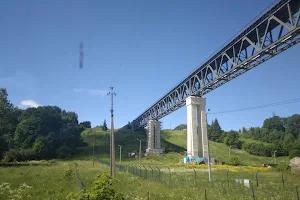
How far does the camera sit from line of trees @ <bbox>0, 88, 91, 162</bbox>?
251 ft

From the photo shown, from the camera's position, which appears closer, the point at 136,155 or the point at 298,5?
the point at 298,5

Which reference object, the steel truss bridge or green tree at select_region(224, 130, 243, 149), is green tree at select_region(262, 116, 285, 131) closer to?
green tree at select_region(224, 130, 243, 149)

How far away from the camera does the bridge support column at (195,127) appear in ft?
191

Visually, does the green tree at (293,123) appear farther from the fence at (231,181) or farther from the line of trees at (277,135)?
the fence at (231,181)

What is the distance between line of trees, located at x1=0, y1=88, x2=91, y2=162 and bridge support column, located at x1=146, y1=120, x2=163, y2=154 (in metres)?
32.2

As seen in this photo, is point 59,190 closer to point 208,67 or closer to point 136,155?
point 208,67

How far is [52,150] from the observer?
96.5 m

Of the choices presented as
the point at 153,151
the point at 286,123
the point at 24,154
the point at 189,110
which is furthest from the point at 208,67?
the point at 286,123

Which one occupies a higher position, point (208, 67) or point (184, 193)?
point (208, 67)

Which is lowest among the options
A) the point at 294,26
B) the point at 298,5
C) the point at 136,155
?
the point at 136,155

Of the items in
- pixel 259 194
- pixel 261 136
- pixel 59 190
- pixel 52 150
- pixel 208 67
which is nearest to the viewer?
pixel 259 194

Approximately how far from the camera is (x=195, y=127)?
5972 centimetres

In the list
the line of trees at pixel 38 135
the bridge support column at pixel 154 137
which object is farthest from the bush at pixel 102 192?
the bridge support column at pixel 154 137

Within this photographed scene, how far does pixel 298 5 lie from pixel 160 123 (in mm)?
66981
